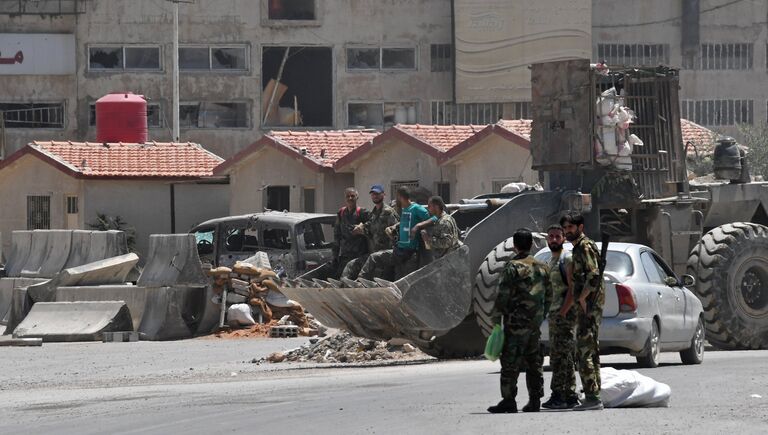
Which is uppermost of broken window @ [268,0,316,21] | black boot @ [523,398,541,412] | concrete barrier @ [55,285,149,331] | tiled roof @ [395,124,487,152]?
broken window @ [268,0,316,21]

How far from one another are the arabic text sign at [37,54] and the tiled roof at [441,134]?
98.3ft

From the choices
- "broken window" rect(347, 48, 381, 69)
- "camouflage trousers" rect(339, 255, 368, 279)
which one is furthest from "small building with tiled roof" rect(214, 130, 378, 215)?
"broken window" rect(347, 48, 381, 69)

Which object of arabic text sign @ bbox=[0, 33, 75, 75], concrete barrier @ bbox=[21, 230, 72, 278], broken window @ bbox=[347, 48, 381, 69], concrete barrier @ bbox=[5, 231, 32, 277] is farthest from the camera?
broken window @ bbox=[347, 48, 381, 69]

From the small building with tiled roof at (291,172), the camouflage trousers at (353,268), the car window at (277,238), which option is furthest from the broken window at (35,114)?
the camouflage trousers at (353,268)

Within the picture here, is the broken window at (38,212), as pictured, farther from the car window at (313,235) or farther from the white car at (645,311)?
the white car at (645,311)

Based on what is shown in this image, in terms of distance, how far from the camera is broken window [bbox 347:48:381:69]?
6938 centimetres

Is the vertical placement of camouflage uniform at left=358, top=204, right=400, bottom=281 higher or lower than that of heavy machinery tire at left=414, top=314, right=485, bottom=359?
higher

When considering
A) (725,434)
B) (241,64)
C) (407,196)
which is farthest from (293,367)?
(241,64)

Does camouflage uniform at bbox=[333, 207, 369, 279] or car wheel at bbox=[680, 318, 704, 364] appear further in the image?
camouflage uniform at bbox=[333, 207, 369, 279]

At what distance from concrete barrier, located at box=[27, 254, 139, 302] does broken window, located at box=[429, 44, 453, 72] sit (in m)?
42.9

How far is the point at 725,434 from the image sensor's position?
443 inches

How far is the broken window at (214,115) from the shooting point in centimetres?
6831

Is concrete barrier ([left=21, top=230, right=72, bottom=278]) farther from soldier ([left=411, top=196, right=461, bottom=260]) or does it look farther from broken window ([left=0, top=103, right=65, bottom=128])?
broken window ([left=0, top=103, right=65, bottom=128])

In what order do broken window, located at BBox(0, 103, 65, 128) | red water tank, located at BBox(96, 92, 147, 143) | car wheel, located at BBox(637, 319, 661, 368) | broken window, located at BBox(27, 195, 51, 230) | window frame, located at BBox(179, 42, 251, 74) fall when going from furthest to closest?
1. window frame, located at BBox(179, 42, 251, 74)
2. broken window, located at BBox(0, 103, 65, 128)
3. red water tank, located at BBox(96, 92, 147, 143)
4. broken window, located at BBox(27, 195, 51, 230)
5. car wheel, located at BBox(637, 319, 661, 368)
